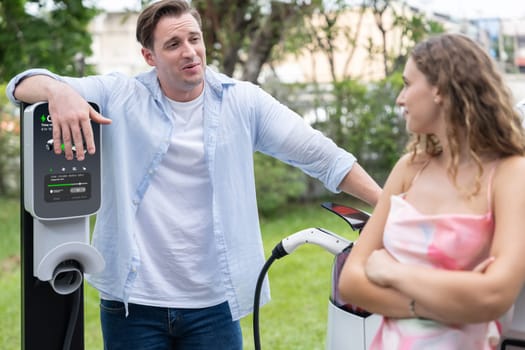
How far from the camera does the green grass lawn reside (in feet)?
15.6

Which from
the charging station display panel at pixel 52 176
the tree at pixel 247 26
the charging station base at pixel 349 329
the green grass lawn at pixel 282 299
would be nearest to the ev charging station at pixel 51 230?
the charging station display panel at pixel 52 176

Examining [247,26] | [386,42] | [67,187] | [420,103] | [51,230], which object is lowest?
[386,42]

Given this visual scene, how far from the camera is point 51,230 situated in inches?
85.0

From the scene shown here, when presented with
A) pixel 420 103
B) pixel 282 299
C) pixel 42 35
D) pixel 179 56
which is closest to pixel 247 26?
pixel 42 35

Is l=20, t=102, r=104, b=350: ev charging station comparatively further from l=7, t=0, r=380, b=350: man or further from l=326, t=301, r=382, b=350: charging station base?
l=326, t=301, r=382, b=350: charging station base

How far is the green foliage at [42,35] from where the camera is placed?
7.03 metres

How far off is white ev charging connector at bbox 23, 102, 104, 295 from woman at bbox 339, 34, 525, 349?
0.81 metres

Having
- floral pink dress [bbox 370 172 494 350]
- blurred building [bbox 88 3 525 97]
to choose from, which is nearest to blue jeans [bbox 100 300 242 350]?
floral pink dress [bbox 370 172 494 350]

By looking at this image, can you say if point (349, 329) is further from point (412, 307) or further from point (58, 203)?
point (58, 203)

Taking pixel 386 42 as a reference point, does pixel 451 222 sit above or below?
above

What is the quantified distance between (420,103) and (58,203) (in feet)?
3.31

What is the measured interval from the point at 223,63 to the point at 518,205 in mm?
7069

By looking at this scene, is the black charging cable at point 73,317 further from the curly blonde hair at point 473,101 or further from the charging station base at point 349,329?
the curly blonde hair at point 473,101

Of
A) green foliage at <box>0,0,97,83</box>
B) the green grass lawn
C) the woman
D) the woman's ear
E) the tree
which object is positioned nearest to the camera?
the woman
